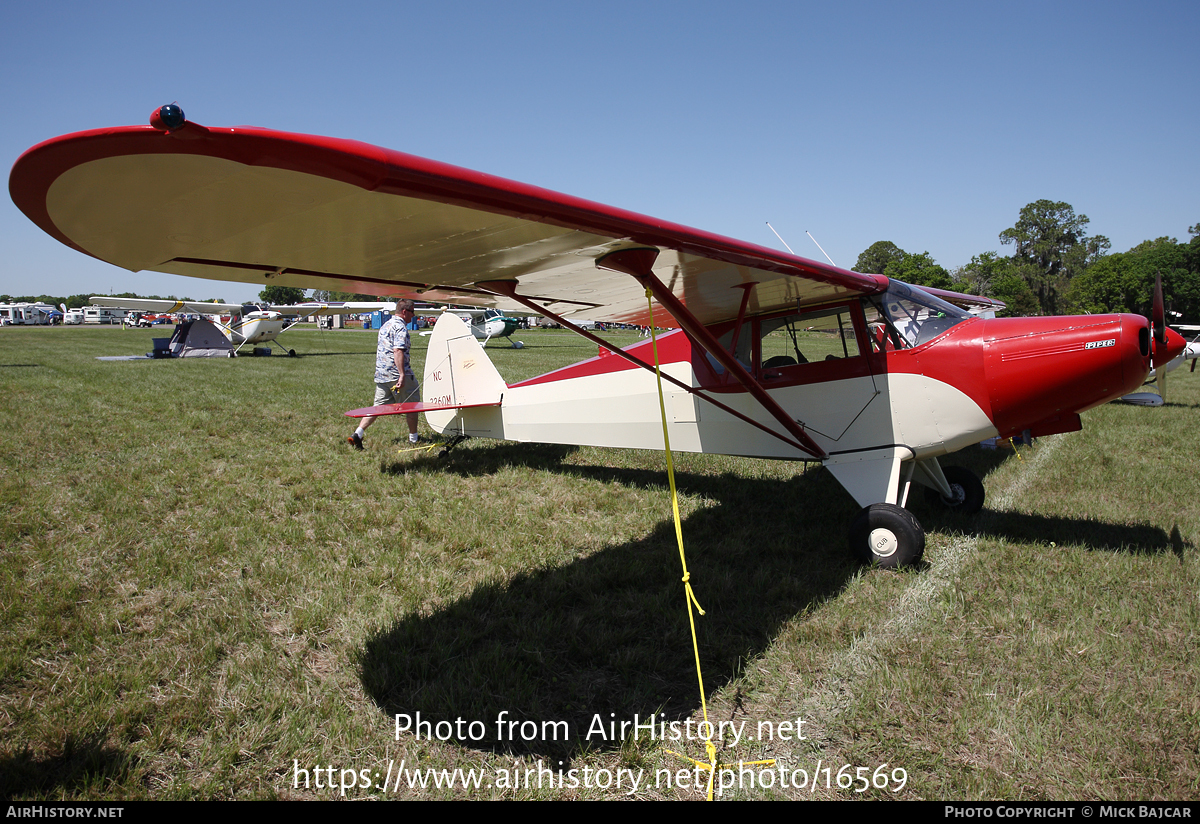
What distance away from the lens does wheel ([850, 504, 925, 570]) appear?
3.92m

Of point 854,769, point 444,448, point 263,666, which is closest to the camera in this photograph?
point 854,769

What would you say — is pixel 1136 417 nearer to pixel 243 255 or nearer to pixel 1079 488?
pixel 1079 488

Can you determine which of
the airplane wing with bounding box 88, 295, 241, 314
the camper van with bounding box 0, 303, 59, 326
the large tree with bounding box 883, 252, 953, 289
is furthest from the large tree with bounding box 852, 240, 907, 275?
the camper van with bounding box 0, 303, 59, 326

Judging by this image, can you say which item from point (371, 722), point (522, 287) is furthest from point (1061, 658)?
point (522, 287)

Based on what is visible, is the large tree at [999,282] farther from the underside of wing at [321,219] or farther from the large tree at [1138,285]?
the underside of wing at [321,219]

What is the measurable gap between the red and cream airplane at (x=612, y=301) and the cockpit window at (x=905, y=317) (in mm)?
17

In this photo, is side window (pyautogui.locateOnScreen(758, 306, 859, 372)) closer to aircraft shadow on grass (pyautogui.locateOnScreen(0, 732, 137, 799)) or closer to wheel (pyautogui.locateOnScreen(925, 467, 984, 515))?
wheel (pyautogui.locateOnScreen(925, 467, 984, 515))

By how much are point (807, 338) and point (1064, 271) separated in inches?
3894

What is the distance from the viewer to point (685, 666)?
294 cm

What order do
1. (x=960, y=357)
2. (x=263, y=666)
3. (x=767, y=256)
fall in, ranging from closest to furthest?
(x=263, y=666) → (x=767, y=256) → (x=960, y=357)

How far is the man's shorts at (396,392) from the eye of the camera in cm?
773

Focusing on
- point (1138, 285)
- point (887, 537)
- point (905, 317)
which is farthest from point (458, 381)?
point (1138, 285)

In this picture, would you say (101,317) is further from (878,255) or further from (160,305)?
(878,255)

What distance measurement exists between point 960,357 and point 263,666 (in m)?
4.62
